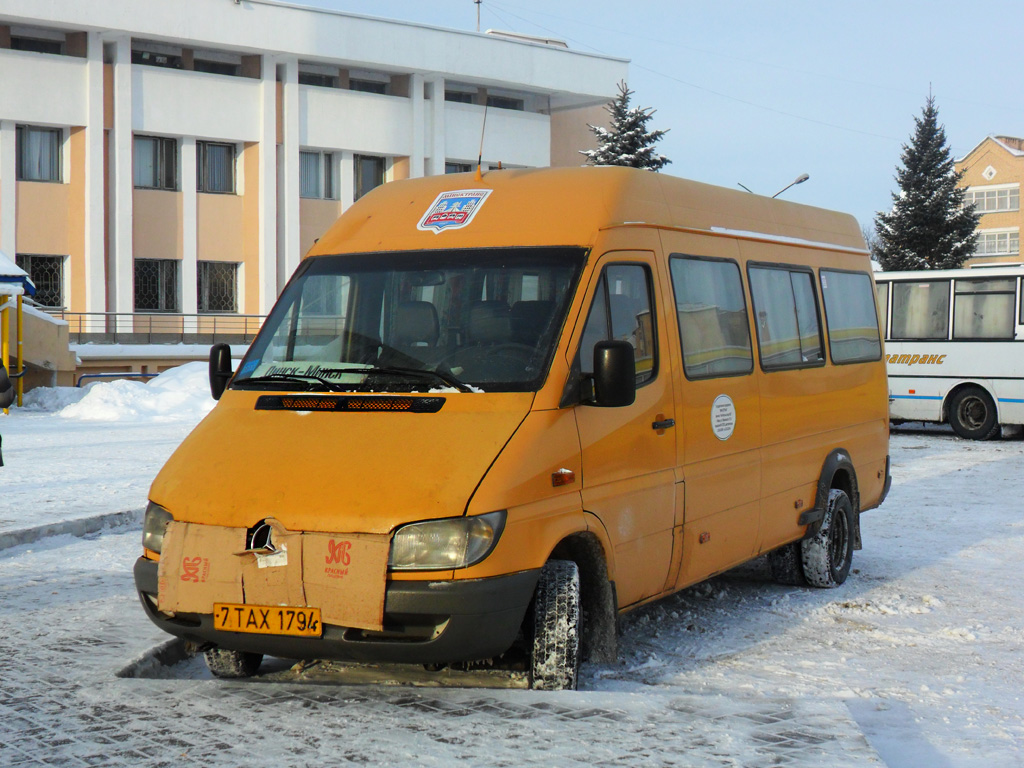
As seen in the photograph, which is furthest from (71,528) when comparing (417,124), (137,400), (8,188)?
(417,124)

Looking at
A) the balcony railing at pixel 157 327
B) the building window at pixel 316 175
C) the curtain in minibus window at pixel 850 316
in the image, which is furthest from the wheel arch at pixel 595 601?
the building window at pixel 316 175

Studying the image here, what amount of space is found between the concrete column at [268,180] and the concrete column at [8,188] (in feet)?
25.6

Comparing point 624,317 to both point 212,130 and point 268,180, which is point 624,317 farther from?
point 268,180

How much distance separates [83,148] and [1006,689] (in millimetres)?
36757

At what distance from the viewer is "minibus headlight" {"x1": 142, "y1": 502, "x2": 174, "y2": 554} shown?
5.72 meters

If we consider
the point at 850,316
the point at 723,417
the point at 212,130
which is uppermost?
the point at 212,130

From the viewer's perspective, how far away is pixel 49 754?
4.87m

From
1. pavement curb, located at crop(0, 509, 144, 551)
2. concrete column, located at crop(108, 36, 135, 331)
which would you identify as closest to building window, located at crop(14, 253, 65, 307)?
concrete column, located at crop(108, 36, 135, 331)

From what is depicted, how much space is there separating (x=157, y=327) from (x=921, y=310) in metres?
24.6

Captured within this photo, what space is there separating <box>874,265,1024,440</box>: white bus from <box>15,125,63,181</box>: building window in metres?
25.3

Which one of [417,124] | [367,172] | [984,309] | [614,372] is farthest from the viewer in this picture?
[367,172]

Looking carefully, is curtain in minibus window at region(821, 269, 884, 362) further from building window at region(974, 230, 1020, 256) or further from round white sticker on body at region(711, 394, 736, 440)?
building window at region(974, 230, 1020, 256)

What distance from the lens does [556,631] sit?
571cm

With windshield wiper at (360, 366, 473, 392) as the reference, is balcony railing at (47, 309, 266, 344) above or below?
above
